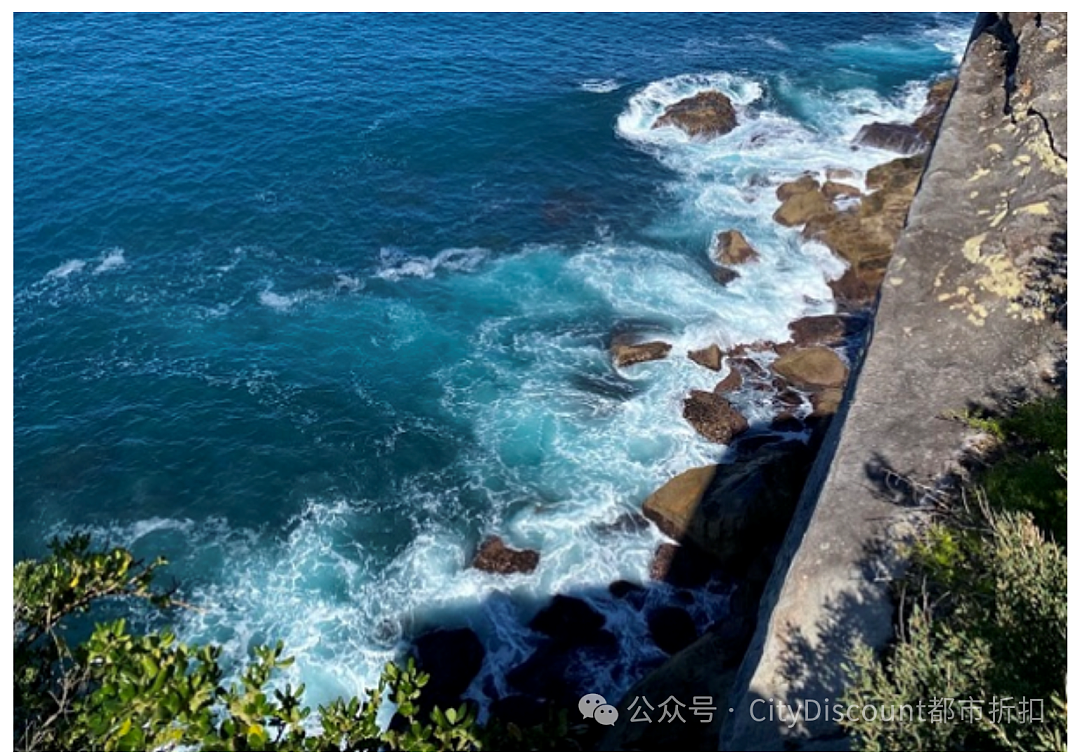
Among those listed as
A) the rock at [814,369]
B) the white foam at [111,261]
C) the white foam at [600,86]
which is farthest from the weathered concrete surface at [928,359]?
the white foam at [111,261]

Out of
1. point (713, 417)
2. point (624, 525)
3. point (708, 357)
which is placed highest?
point (708, 357)

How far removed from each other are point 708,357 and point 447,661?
1754 cm

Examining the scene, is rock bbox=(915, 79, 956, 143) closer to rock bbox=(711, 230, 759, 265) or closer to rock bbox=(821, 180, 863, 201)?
rock bbox=(821, 180, 863, 201)

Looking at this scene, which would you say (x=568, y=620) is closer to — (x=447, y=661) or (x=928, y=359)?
(x=447, y=661)

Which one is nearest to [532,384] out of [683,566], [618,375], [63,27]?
[618,375]

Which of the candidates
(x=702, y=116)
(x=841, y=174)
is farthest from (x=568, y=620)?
(x=702, y=116)

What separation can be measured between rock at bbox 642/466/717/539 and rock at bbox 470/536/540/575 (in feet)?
14.3

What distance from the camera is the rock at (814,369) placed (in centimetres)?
3559

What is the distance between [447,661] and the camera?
2672cm

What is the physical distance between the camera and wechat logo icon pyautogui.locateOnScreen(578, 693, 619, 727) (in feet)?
78.6

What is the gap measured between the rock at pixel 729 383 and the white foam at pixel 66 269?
31.1m

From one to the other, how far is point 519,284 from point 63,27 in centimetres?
Answer: 4581

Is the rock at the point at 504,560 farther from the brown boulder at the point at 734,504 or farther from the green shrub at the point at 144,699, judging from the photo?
the green shrub at the point at 144,699

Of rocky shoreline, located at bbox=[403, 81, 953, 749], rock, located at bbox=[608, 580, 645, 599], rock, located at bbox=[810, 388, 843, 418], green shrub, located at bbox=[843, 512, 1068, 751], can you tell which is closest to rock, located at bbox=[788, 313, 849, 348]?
rocky shoreline, located at bbox=[403, 81, 953, 749]
